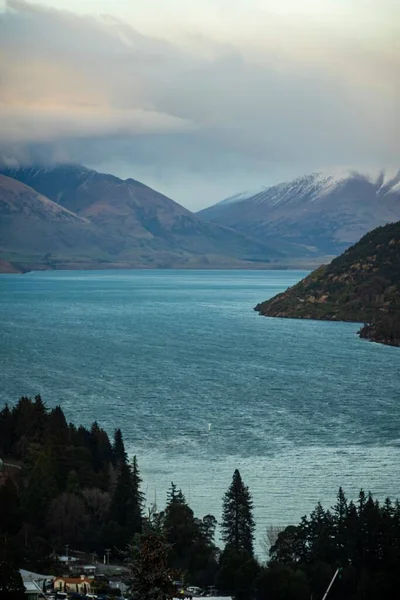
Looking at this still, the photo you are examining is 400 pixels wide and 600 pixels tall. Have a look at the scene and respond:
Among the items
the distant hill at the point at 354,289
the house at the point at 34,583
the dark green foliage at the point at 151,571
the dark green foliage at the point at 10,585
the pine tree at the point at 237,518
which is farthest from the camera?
the distant hill at the point at 354,289

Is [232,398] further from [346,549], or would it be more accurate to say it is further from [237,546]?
[346,549]

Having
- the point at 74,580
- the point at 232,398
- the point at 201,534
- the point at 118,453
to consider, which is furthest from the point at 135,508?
the point at 232,398

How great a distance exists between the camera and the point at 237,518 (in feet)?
149

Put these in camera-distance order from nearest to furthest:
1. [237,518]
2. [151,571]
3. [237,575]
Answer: [151,571], [237,575], [237,518]

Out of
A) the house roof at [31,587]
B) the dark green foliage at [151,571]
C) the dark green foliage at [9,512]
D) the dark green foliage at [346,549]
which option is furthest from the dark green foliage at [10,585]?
the dark green foliage at [151,571]

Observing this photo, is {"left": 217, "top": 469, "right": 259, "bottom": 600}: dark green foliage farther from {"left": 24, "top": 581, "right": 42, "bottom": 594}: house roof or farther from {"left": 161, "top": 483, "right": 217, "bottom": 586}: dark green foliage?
{"left": 24, "top": 581, "right": 42, "bottom": 594}: house roof

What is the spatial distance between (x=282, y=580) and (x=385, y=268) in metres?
131

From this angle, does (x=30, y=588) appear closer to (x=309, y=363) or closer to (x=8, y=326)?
(x=309, y=363)

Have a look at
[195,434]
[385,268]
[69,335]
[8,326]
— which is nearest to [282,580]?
[195,434]

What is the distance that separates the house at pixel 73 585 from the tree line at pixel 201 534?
1.75 meters

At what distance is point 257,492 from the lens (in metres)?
52.2

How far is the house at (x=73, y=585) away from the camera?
37625 millimetres

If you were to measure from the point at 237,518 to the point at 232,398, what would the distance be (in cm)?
3549

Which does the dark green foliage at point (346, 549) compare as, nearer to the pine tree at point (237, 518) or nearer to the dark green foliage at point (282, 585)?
the dark green foliage at point (282, 585)
